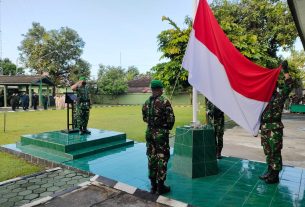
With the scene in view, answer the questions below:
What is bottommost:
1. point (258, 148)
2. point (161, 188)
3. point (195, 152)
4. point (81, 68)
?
point (258, 148)

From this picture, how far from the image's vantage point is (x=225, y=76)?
451 centimetres

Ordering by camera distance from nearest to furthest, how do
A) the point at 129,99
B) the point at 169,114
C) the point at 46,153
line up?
1. the point at 169,114
2. the point at 46,153
3. the point at 129,99

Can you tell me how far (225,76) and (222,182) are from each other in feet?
6.42

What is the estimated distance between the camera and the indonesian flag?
4445 mm

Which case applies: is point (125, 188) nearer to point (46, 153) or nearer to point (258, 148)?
point (46, 153)

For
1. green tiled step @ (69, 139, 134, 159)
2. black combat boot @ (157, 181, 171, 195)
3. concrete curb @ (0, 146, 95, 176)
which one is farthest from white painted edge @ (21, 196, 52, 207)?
green tiled step @ (69, 139, 134, 159)

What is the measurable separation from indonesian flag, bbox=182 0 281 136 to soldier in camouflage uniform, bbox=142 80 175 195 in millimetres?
631

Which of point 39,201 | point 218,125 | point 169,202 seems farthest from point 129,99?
point 169,202

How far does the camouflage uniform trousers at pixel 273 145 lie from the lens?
475 centimetres

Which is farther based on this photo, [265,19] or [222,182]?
[265,19]

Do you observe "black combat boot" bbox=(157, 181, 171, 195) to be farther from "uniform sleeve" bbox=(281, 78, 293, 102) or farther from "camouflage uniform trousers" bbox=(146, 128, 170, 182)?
"uniform sleeve" bbox=(281, 78, 293, 102)

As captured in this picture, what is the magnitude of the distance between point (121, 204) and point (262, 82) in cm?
308

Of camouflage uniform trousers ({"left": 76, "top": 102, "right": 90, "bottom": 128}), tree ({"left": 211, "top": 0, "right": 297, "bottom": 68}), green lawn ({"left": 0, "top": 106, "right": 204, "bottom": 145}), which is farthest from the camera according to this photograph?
tree ({"left": 211, "top": 0, "right": 297, "bottom": 68})

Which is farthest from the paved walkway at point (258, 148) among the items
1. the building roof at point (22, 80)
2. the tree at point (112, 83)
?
the tree at point (112, 83)
